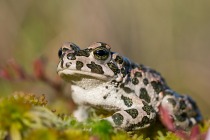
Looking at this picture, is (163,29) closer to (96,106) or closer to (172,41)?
(172,41)

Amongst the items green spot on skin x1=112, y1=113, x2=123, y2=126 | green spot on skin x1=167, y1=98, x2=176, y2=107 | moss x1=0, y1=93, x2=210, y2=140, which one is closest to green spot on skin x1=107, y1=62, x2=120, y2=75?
green spot on skin x1=167, y1=98, x2=176, y2=107

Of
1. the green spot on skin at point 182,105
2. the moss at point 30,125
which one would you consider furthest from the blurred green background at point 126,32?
the moss at point 30,125

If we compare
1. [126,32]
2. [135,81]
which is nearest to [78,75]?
[135,81]

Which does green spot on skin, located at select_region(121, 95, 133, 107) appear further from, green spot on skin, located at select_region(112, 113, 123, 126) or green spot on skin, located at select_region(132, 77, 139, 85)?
green spot on skin, located at select_region(112, 113, 123, 126)

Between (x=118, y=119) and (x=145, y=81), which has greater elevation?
(x=145, y=81)

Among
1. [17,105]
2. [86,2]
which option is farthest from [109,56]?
[86,2]

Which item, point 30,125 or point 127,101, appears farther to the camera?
point 127,101

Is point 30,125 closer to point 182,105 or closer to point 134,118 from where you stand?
point 134,118
